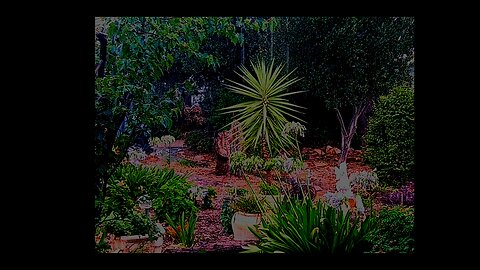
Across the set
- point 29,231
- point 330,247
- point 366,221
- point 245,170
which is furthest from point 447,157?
point 29,231

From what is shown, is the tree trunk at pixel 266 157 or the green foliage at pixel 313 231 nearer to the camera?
the green foliage at pixel 313 231

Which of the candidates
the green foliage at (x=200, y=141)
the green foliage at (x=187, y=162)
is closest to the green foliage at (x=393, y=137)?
the green foliage at (x=200, y=141)

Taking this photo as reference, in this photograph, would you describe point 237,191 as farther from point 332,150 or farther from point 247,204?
point 332,150

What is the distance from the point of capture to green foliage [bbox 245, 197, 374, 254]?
12.4 ft

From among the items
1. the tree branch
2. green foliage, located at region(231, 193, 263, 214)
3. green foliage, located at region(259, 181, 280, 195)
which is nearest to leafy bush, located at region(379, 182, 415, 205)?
the tree branch

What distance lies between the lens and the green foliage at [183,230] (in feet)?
12.6

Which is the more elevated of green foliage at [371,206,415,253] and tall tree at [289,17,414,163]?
tall tree at [289,17,414,163]

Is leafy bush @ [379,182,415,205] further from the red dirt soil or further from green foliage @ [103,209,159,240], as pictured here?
green foliage @ [103,209,159,240]

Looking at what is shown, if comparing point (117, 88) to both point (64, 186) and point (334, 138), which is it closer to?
point (64, 186)

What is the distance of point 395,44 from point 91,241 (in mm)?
2500

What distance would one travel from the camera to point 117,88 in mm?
3871

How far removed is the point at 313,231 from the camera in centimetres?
378

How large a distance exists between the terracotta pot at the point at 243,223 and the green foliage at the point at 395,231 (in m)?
0.84

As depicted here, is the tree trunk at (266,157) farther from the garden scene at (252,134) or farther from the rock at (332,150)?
the rock at (332,150)
